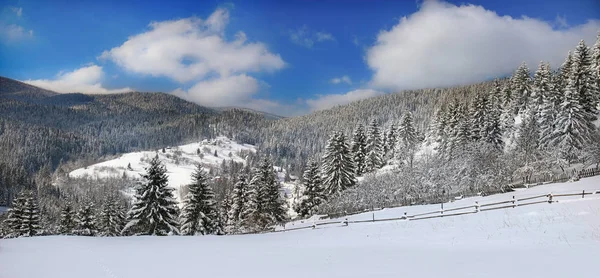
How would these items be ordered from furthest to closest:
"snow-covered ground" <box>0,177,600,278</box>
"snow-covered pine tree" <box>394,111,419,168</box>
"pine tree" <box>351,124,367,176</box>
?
"snow-covered pine tree" <box>394,111,419,168</box>
"pine tree" <box>351,124,367,176</box>
"snow-covered ground" <box>0,177,600,278</box>

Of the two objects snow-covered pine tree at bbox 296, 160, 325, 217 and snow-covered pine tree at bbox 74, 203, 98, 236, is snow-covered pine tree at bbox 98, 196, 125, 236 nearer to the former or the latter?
snow-covered pine tree at bbox 74, 203, 98, 236

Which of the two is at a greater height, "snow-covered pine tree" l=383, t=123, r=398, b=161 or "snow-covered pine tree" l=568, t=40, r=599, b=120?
"snow-covered pine tree" l=568, t=40, r=599, b=120

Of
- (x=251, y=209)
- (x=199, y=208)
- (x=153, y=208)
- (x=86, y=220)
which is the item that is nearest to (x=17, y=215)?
(x=86, y=220)

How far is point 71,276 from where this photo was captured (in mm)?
12117

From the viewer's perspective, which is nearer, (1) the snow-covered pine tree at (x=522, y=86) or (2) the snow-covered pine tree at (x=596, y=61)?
(2) the snow-covered pine tree at (x=596, y=61)

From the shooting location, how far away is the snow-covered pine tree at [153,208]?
3344 centimetres

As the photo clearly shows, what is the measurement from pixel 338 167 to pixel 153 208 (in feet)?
98.0

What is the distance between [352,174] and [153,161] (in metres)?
31.6

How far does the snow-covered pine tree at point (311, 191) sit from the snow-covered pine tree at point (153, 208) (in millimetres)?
24360

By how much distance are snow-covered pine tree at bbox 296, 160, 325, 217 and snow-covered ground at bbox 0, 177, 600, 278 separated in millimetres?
31194

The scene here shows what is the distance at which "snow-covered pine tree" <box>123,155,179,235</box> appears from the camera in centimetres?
3344

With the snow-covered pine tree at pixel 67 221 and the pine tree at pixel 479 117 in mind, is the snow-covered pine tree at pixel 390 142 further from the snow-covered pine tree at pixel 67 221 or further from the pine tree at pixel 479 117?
the snow-covered pine tree at pixel 67 221

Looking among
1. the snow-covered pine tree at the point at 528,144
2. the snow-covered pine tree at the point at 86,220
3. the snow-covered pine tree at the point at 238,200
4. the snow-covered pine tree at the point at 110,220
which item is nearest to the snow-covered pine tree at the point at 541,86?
the snow-covered pine tree at the point at 528,144

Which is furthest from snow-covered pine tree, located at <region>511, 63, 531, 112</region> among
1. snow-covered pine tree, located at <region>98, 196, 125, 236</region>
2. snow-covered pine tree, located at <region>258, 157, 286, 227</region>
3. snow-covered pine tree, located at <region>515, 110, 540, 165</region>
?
snow-covered pine tree, located at <region>98, 196, 125, 236</region>
